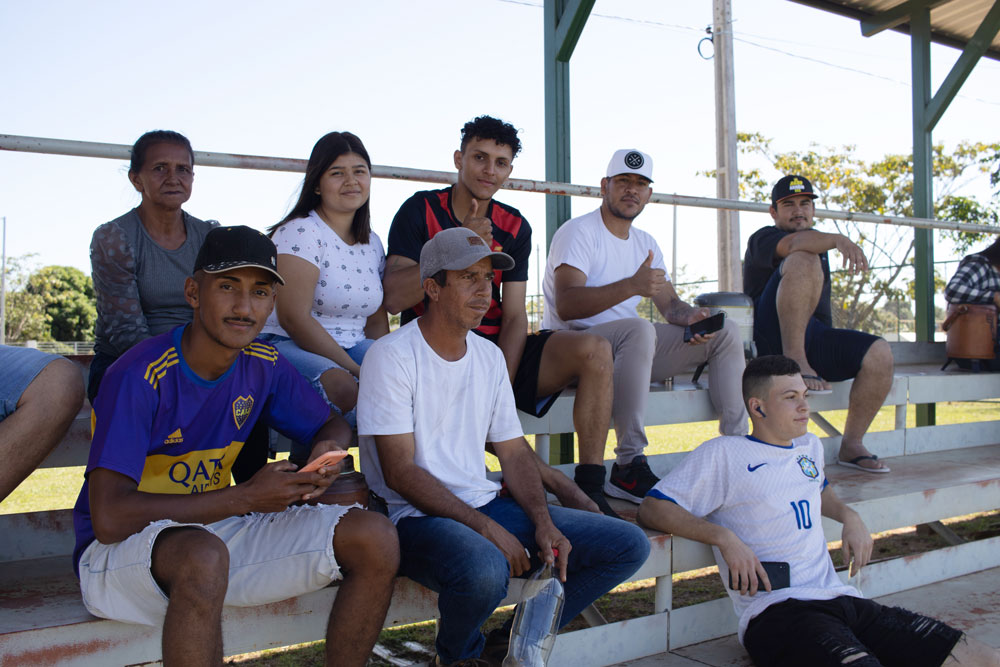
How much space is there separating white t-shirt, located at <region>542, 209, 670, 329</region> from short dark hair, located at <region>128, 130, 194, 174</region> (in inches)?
60.5

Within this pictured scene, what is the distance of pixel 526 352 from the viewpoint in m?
3.14

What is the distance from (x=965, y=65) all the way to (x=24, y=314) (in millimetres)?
33030

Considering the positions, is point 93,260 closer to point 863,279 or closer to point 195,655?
point 195,655

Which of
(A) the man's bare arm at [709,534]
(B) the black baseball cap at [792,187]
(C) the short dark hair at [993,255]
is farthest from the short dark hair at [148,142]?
(C) the short dark hair at [993,255]

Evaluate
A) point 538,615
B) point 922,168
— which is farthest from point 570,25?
point 922,168

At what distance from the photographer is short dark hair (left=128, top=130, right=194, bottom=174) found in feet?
8.68

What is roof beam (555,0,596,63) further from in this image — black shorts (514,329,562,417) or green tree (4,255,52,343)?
green tree (4,255,52,343)

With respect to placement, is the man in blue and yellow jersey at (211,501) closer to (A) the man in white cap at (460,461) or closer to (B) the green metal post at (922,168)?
(A) the man in white cap at (460,461)

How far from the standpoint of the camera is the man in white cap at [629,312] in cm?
307

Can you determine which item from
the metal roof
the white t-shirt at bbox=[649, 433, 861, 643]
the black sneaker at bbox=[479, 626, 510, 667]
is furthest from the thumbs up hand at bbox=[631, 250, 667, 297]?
the metal roof

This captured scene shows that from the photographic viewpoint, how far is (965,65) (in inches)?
254

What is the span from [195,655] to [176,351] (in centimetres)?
69

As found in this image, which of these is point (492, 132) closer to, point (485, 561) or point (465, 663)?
point (485, 561)

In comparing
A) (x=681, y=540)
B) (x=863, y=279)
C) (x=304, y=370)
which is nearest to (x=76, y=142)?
(x=304, y=370)
